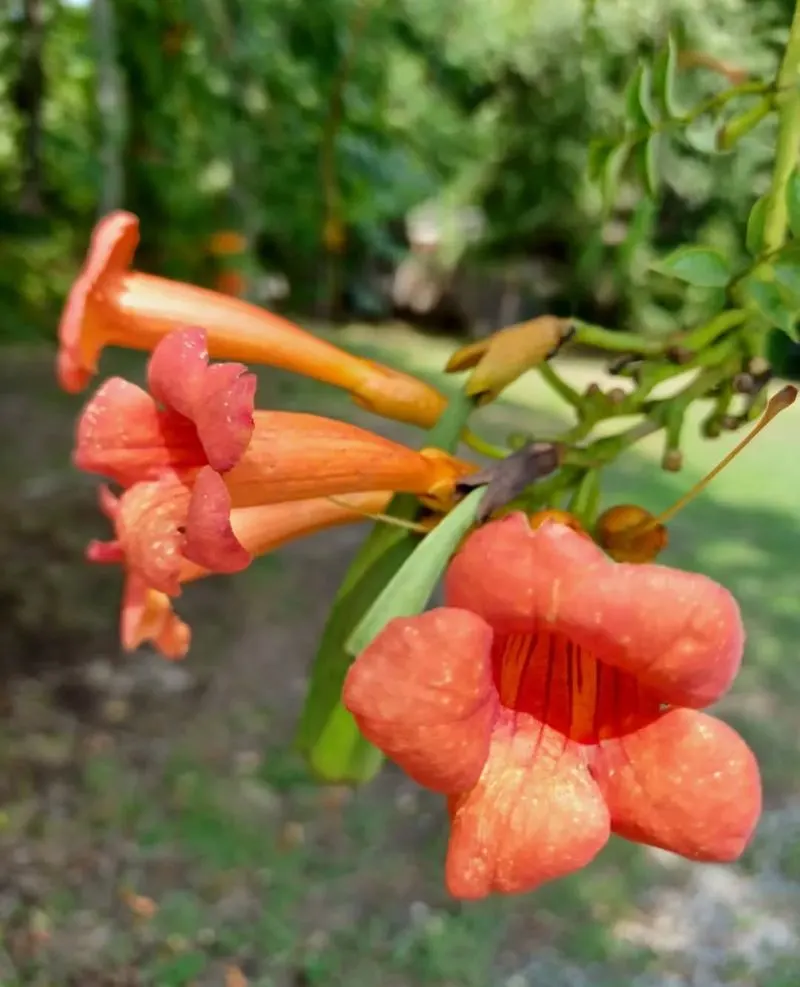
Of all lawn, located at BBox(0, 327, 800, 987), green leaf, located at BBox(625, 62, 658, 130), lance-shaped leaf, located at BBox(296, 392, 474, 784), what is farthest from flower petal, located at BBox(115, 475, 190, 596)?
lawn, located at BBox(0, 327, 800, 987)

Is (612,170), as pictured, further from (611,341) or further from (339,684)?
(339,684)

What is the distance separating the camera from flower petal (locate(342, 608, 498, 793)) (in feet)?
1.03

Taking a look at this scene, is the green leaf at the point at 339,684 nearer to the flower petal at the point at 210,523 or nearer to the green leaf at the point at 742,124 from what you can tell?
the flower petal at the point at 210,523

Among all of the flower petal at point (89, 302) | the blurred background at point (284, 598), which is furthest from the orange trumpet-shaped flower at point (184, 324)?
the blurred background at point (284, 598)

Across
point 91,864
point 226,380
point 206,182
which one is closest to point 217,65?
point 206,182

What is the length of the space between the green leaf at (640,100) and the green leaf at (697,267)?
13 centimetres

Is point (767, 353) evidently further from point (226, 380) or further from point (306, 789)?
point (306, 789)

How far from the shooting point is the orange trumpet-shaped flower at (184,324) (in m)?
0.49

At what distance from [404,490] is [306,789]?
1.25 m

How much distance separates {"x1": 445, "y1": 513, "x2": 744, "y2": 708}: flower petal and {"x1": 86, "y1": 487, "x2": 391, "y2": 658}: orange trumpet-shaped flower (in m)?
0.12

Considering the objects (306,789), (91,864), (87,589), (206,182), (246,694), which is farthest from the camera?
(206,182)

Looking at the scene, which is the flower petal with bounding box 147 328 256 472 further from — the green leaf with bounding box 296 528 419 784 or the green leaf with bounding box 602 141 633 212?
the green leaf with bounding box 602 141 633 212

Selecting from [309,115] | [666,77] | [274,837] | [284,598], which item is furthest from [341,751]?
[284,598]

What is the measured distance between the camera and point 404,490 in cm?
43
